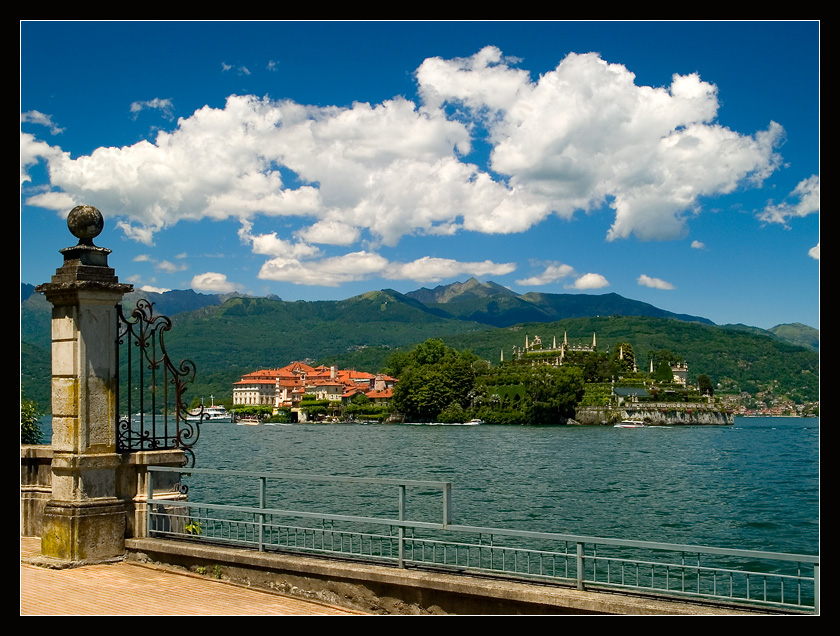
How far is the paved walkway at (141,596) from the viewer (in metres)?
7.04

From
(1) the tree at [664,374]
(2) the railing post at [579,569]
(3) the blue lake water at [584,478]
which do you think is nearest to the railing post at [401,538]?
(2) the railing post at [579,569]

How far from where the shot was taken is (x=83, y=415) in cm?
883

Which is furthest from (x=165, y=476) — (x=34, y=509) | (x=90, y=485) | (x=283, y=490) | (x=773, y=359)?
(x=773, y=359)

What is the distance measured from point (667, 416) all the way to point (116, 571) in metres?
129

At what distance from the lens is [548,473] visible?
54.4 metres

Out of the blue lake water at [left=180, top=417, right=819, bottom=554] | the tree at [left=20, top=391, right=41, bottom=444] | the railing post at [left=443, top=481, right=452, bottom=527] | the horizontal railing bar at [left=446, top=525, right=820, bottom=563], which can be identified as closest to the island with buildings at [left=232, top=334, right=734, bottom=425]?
the blue lake water at [left=180, top=417, right=819, bottom=554]

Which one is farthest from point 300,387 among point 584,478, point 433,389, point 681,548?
point 681,548

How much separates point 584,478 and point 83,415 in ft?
150

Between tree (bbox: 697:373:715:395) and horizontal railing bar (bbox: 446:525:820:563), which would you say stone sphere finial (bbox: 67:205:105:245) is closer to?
horizontal railing bar (bbox: 446:525:820:563)

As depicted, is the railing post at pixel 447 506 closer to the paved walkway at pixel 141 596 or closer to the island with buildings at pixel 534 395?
the paved walkway at pixel 141 596

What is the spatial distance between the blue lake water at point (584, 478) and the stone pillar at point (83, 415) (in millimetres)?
24034

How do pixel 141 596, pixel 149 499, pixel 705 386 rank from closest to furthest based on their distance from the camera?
pixel 141 596 < pixel 149 499 < pixel 705 386

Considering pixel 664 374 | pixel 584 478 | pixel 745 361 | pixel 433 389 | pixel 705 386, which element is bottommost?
pixel 584 478

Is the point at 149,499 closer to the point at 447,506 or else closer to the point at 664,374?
the point at 447,506
